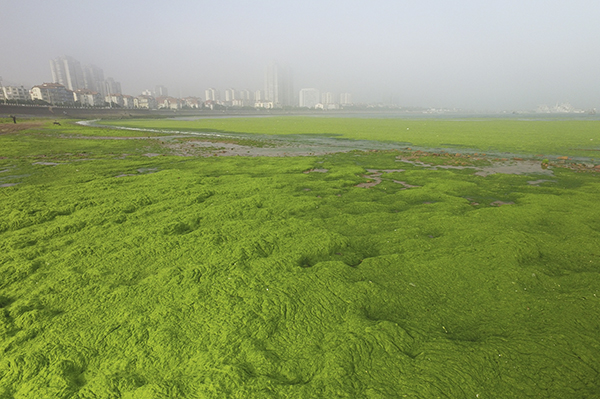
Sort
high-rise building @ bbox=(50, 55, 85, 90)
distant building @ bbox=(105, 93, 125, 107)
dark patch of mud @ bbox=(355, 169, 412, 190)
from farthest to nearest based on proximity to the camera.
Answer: high-rise building @ bbox=(50, 55, 85, 90) → distant building @ bbox=(105, 93, 125, 107) → dark patch of mud @ bbox=(355, 169, 412, 190)

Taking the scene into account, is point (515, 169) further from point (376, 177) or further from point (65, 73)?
point (65, 73)

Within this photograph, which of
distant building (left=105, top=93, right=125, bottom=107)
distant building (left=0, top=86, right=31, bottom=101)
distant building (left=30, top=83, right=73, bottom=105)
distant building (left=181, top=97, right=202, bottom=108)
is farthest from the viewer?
distant building (left=181, top=97, right=202, bottom=108)

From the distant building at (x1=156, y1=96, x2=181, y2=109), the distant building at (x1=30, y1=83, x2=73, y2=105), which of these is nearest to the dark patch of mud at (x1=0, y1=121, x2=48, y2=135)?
the distant building at (x1=30, y1=83, x2=73, y2=105)

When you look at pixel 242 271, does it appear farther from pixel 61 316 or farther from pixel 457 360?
pixel 457 360

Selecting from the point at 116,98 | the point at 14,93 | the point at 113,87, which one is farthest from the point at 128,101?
the point at 113,87

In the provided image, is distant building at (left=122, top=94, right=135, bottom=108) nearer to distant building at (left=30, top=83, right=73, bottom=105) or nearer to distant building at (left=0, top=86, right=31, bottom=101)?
distant building at (left=30, top=83, right=73, bottom=105)

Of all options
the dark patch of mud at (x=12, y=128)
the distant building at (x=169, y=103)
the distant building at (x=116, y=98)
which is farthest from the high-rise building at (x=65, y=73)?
the dark patch of mud at (x=12, y=128)
